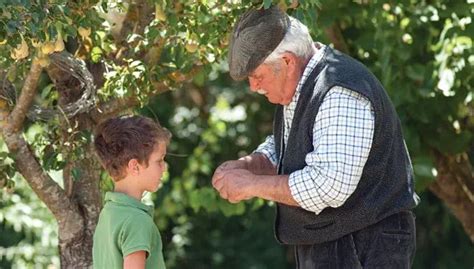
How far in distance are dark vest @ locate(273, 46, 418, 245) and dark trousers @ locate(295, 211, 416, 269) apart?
4cm

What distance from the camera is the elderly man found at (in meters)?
3.84

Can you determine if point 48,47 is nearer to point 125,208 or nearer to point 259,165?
point 125,208

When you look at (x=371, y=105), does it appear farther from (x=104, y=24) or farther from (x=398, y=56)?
(x=398, y=56)

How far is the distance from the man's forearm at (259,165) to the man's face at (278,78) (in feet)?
1.04

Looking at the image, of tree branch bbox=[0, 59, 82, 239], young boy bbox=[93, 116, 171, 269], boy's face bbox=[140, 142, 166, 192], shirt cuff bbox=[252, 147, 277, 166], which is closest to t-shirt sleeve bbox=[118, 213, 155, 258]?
young boy bbox=[93, 116, 171, 269]

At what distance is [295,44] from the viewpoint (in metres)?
4.04

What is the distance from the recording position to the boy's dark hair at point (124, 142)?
154 inches

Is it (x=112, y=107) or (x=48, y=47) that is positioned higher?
(x=48, y=47)

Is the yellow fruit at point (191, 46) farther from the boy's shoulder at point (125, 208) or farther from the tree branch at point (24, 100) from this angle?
the boy's shoulder at point (125, 208)

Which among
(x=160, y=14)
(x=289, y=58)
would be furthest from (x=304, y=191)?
(x=160, y=14)

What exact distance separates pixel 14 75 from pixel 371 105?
50.4 inches

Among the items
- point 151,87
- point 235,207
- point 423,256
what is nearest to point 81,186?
point 151,87

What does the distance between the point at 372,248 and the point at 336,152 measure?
1.26 feet

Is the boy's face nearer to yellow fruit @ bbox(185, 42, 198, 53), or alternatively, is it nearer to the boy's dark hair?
the boy's dark hair
